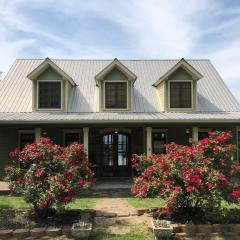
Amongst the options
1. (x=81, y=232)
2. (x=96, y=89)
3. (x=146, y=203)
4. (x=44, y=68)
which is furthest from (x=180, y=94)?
(x=81, y=232)

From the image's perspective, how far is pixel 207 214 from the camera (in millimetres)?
8414

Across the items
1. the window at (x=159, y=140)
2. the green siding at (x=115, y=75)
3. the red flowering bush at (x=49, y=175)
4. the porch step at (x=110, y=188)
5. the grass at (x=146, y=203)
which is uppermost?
the green siding at (x=115, y=75)

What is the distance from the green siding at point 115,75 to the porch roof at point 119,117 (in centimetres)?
175

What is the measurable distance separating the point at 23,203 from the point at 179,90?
914cm

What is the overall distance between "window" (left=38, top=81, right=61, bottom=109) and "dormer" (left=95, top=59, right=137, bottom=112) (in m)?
1.90

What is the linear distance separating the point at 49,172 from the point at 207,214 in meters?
3.85

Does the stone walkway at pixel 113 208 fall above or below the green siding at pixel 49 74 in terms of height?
below

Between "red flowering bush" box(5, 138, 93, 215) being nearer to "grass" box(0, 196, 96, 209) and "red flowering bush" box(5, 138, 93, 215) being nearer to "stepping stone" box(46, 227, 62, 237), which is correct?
"stepping stone" box(46, 227, 62, 237)

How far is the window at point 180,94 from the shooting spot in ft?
55.3

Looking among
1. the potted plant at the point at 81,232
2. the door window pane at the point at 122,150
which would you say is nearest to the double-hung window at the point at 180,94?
the door window pane at the point at 122,150

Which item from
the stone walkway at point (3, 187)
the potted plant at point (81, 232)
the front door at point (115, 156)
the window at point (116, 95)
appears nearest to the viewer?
the potted plant at point (81, 232)

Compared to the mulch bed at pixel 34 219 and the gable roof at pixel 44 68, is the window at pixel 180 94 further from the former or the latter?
the mulch bed at pixel 34 219

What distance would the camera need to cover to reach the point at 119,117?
14.8 metres

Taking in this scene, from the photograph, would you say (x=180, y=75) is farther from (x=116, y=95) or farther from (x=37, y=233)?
(x=37, y=233)
